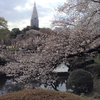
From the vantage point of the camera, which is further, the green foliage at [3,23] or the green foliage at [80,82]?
the green foliage at [3,23]

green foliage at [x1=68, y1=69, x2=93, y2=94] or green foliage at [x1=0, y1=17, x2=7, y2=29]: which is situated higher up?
green foliage at [x1=0, y1=17, x2=7, y2=29]

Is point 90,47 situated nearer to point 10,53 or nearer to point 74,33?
point 74,33

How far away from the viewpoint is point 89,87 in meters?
10.9

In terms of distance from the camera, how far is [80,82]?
10664mm

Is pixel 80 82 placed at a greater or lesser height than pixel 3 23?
lesser

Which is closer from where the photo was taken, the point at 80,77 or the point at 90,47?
the point at 80,77

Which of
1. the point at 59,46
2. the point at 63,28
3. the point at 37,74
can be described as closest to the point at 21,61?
the point at 37,74

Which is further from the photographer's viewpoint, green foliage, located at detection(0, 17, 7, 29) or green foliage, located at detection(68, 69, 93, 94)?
green foliage, located at detection(0, 17, 7, 29)

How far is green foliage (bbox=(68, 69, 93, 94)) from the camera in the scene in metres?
10.7

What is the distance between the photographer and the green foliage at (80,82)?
35.0 feet

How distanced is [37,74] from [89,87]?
3.00 m

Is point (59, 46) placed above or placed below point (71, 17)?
below

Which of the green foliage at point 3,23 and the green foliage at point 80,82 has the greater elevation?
the green foliage at point 3,23

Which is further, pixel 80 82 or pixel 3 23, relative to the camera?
pixel 3 23
